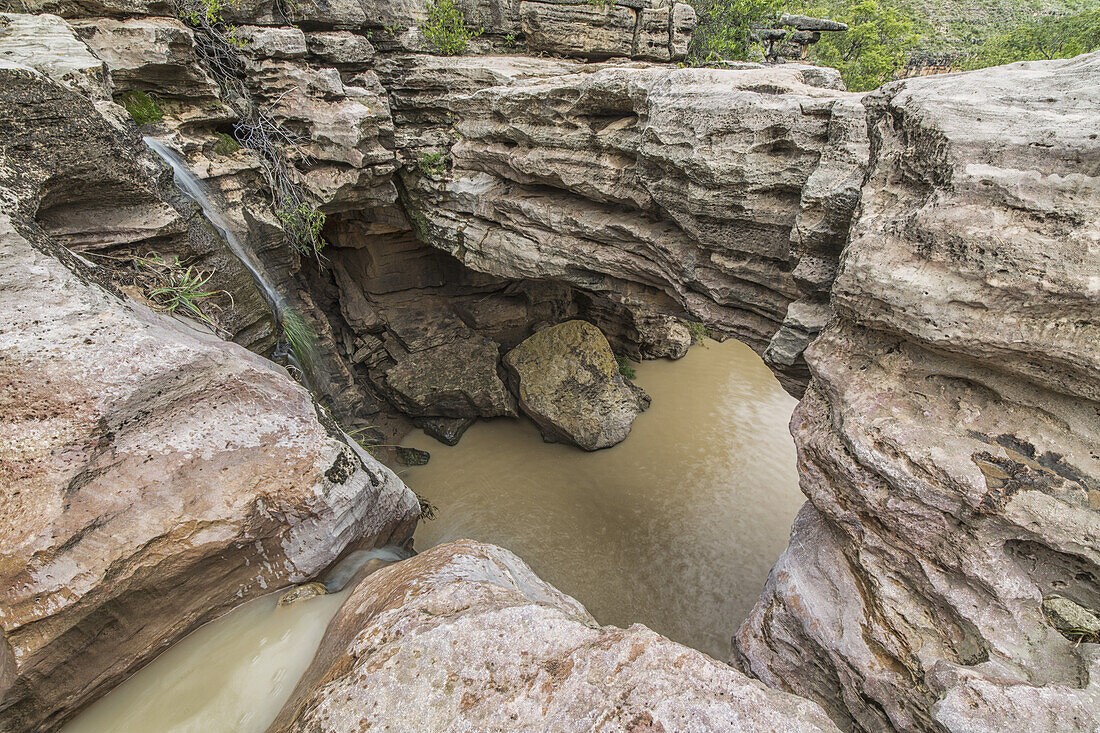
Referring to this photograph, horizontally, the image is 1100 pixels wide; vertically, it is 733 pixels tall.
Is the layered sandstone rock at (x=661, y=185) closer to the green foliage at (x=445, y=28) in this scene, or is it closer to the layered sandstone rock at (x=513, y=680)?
the green foliage at (x=445, y=28)

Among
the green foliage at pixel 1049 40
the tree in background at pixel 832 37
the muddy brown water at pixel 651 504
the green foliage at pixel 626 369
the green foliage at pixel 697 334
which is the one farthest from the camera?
the green foliage at pixel 1049 40

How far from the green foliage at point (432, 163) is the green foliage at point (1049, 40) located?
66.3ft

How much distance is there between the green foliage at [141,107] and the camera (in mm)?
4746

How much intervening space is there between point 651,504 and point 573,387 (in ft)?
7.44

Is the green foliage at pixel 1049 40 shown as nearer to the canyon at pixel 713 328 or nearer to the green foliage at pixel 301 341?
the canyon at pixel 713 328

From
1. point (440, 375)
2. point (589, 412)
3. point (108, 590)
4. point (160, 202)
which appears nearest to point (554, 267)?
point (589, 412)

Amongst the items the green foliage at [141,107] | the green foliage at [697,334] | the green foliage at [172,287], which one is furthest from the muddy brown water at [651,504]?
the green foliage at [141,107]

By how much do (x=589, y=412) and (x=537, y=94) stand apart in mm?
4684

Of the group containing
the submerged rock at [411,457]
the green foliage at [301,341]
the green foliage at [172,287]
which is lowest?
the submerged rock at [411,457]

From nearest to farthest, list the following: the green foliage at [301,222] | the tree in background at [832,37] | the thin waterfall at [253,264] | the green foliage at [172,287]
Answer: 1. the green foliage at [172,287]
2. the thin waterfall at [253,264]
3. the green foliage at [301,222]
4. the tree in background at [832,37]

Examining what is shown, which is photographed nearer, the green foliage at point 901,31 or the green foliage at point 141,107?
the green foliage at point 141,107

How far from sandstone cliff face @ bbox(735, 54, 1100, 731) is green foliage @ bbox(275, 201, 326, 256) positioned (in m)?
5.94

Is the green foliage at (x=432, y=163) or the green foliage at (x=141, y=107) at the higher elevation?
the green foliage at (x=141, y=107)

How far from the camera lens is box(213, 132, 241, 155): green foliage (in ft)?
17.4
